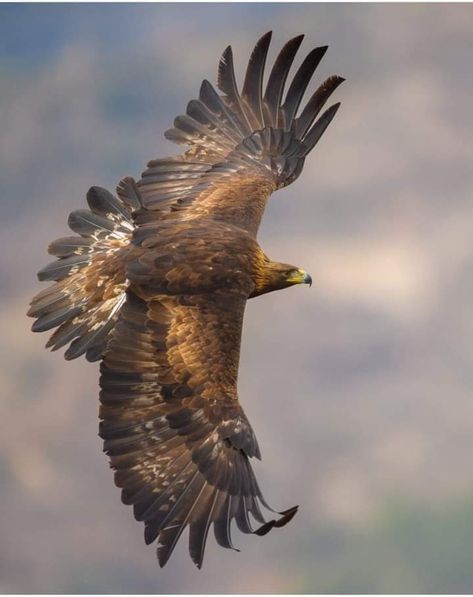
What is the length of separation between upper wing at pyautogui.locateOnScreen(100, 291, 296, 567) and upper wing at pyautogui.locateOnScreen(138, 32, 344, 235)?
276cm

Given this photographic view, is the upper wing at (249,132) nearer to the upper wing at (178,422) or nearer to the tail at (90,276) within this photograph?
the tail at (90,276)

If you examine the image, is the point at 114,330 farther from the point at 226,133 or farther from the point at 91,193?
the point at 226,133

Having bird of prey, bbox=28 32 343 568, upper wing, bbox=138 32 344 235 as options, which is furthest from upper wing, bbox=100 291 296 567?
upper wing, bbox=138 32 344 235

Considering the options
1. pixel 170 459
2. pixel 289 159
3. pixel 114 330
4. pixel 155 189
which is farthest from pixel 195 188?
pixel 170 459

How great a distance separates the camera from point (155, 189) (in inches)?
618

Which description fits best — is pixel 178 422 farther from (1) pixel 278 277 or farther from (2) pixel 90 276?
(1) pixel 278 277

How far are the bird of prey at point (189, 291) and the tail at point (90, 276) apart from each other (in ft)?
0.05

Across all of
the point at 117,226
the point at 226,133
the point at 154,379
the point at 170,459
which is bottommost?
the point at 170,459

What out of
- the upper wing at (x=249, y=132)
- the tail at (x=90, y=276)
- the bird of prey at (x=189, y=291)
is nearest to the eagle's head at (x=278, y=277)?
the bird of prey at (x=189, y=291)

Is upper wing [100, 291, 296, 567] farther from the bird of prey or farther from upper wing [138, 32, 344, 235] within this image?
upper wing [138, 32, 344, 235]

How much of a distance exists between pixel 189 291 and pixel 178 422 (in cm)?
148

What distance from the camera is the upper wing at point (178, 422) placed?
12.7m

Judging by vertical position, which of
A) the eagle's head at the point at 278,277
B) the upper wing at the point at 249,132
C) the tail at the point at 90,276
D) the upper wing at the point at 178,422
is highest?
the upper wing at the point at 249,132

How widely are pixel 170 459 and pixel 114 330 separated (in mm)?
1487
